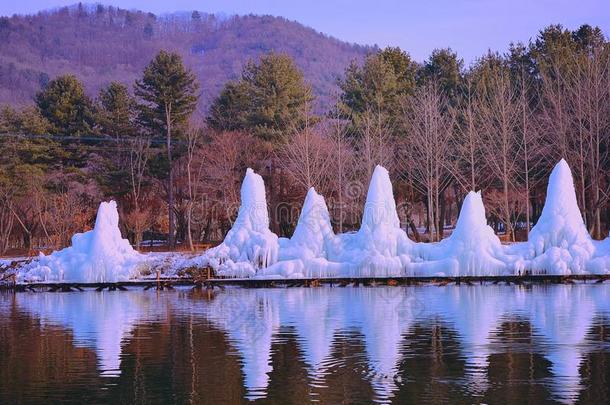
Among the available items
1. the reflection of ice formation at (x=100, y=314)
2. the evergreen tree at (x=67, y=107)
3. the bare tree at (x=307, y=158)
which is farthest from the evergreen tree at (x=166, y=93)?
the reflection of ice formation at (x=100, y=314)

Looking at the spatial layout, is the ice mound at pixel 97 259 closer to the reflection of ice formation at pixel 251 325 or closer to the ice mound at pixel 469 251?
the reflection of ice formation at pixel 251 325

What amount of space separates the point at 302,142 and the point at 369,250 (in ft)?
57.6

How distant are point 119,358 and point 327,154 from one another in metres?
48.0

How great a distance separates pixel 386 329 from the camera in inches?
1080

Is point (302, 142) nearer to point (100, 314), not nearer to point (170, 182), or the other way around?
point (170, 182)

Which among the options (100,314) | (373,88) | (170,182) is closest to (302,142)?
(373,88)

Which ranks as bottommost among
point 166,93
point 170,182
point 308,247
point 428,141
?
point 308,247

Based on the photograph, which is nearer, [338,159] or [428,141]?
[338,159]

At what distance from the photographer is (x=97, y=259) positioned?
50500 millimetres

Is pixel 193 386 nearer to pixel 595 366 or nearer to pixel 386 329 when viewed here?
pixel 595 366

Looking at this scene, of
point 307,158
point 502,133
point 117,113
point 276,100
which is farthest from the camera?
point 117,113

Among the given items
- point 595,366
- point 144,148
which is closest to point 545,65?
point 144,148

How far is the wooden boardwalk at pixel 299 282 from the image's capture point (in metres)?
47.7

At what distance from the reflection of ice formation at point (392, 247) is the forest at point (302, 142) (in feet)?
35.7
